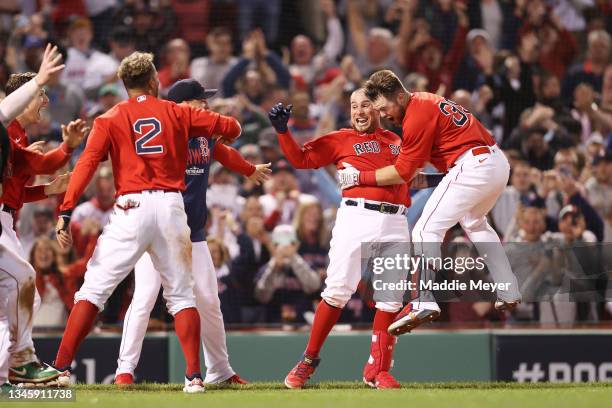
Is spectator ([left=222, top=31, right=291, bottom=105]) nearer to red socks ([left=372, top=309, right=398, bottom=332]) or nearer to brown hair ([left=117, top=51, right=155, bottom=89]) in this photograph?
red socks ([left=372, top=309, right=398, bottom=332])

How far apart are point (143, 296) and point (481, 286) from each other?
2.94m

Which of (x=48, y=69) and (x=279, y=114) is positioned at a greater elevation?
(x=48, y=69)

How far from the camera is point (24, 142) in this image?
750 centimetres

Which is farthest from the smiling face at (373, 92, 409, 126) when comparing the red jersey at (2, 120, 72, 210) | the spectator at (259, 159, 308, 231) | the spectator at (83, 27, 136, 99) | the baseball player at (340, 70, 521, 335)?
the spectator at (83, 27, 136, 99)

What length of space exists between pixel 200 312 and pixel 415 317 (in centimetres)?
155

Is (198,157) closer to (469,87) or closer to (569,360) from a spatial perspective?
(569,360)

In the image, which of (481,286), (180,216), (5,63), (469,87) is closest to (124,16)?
(5,63)

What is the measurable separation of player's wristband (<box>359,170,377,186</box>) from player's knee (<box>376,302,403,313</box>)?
85cm

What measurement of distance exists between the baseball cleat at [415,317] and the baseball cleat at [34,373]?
2185 mm

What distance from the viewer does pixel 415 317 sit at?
24.4 feet

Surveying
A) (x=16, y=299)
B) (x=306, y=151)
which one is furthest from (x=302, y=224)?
(x=16, y=299)

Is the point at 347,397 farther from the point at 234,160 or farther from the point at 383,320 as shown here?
the point at 234,160

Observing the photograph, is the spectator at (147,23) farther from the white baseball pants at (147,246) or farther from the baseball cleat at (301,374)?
the white baseball pants at (147,246)

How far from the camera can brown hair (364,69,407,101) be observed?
25.3ft
